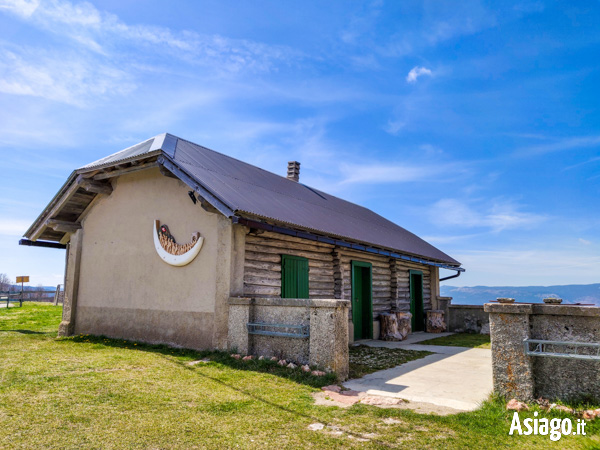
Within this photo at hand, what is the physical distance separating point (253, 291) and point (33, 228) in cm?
781

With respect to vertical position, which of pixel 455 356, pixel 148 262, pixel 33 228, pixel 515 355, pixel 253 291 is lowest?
pixel 455 356

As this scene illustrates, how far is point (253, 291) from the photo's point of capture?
372 inches

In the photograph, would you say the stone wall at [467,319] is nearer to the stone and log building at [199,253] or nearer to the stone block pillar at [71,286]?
the stone and log building at [199,253]

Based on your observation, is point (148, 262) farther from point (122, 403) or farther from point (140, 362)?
point (122, 403)

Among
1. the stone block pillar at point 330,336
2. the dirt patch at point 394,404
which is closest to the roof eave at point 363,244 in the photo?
the stone block pillar at point 330,336

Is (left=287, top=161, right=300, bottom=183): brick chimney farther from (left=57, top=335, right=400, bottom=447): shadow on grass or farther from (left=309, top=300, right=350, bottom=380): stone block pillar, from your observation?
(left=309, top=300, right=350, bottom=380): stone block pillar

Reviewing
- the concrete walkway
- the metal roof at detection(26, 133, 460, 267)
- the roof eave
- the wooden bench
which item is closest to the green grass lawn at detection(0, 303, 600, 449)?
the concrete walkway

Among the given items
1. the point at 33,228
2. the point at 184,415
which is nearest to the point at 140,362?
the point at 184,415

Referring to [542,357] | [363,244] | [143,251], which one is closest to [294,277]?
[363,244]

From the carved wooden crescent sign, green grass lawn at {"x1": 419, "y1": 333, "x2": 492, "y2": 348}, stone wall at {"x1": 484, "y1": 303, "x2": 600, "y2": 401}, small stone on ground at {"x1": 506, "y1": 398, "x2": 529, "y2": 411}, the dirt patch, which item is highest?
the carved wooden crescent sign

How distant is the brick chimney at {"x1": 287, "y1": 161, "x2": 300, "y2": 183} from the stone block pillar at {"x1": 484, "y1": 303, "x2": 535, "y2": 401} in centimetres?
1259

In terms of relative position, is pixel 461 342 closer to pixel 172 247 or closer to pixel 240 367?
pixel 240 367

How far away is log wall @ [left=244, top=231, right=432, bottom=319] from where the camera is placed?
962 cm

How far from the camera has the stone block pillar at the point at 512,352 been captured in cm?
509
